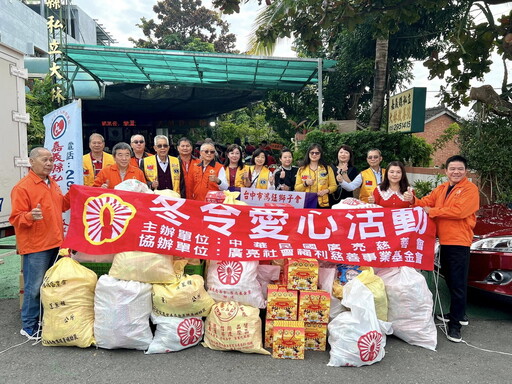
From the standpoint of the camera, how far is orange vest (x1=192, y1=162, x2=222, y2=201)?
4.84m

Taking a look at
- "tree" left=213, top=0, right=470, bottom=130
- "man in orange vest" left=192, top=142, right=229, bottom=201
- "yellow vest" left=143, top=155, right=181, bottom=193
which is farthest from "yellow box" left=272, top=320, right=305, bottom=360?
"tree" left=213, top=0, right=470, bottom=130

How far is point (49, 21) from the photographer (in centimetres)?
854

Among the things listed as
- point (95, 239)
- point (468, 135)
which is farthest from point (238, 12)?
point (468, 135)

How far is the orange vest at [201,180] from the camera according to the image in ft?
15.9

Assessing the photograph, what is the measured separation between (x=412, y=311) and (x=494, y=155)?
15.1 feet

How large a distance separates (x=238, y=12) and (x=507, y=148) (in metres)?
5.29

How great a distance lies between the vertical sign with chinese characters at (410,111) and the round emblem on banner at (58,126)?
690 cm

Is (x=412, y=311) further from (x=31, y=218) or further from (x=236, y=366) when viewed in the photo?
(x=31, y=218)

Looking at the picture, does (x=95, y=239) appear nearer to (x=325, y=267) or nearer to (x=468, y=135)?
(x=325, y=267)

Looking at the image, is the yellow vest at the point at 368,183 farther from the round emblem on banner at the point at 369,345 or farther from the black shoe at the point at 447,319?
the round emblem on banner at the point at 369,345

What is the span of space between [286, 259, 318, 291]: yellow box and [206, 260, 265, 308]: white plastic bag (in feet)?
1.04

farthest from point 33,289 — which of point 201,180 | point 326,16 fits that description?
point 326,16

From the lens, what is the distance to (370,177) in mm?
4605

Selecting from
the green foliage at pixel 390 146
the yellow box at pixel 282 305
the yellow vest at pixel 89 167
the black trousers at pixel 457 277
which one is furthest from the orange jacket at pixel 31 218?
the green foliage at pixel 390 146
